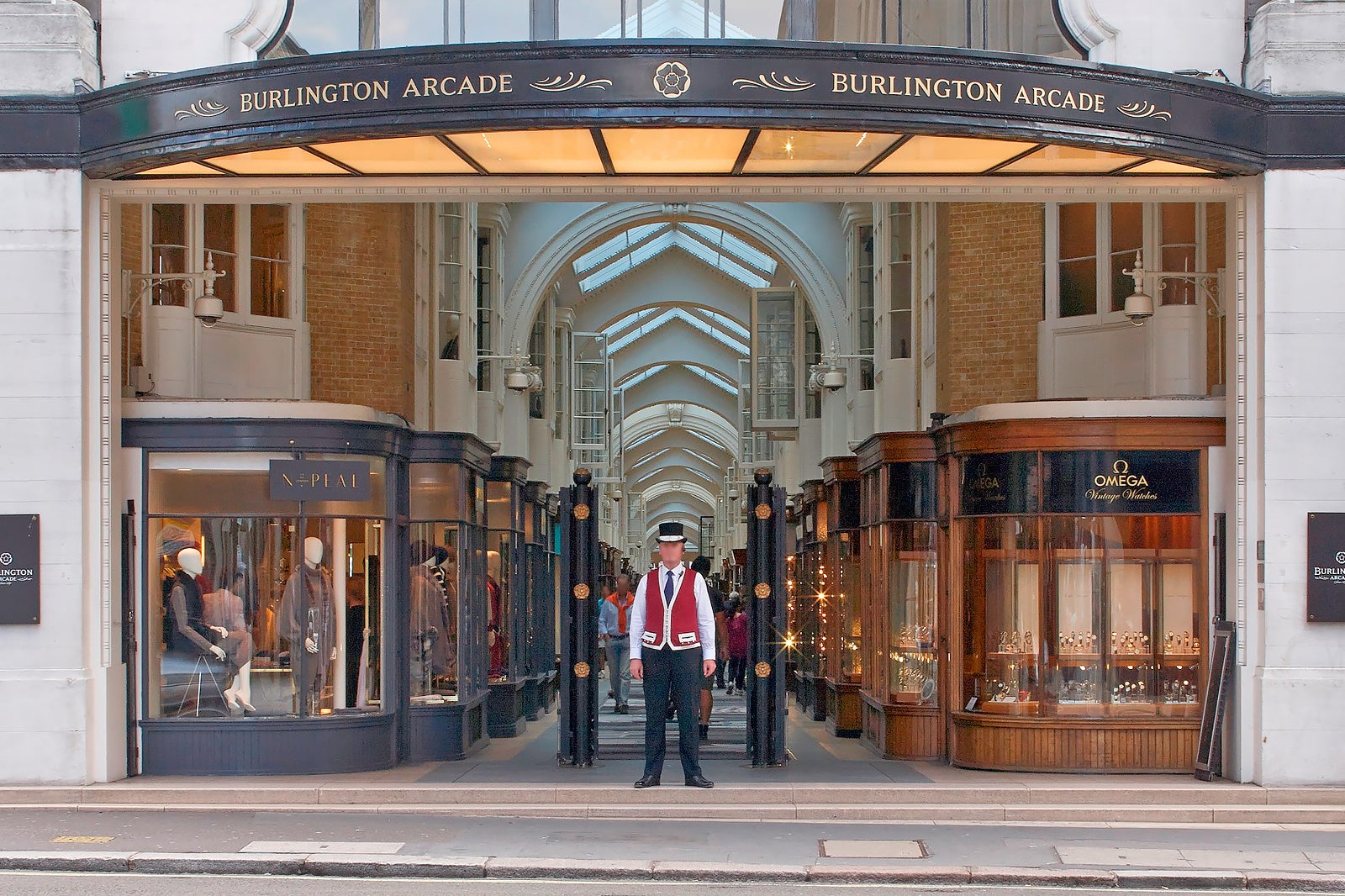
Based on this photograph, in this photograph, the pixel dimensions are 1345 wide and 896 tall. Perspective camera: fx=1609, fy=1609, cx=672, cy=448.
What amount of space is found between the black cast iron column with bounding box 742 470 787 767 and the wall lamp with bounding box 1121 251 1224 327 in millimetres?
4068

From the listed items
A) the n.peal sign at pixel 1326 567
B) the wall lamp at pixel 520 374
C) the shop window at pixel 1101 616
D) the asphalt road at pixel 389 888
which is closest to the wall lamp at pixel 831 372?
the wall lamp at pixel 520 374

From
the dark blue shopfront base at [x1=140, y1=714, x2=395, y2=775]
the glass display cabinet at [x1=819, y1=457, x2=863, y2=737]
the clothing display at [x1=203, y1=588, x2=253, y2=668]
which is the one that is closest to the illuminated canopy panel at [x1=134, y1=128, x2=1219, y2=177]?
the clothing display at [x1=203, y1=588, x2=253, y2=668]

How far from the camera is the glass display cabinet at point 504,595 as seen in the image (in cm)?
1728

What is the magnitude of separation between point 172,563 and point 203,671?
0.90 metres

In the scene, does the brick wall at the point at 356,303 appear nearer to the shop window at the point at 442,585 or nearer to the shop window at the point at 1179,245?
the shop window at the point at 442,585

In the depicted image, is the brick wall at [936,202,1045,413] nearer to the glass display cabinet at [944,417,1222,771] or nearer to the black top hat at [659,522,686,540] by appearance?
the glass display cabinet at [944,417,1222,771]

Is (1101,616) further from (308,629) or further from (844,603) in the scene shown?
(308,629)

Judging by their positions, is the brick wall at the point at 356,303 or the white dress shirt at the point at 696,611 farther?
the brick wall at the point at 356,303

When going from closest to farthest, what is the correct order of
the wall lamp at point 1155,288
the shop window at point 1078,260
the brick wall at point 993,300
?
the wall lamp at point 1155,288, the shop window at point 1078,260, the brick wall at point 993,300

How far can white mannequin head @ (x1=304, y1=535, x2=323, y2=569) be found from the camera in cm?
1301

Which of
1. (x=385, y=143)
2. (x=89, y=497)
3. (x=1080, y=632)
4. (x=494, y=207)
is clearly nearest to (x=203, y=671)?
(x=89, y=497)

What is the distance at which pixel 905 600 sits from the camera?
596 inches

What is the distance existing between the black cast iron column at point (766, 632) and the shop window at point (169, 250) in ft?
21.0

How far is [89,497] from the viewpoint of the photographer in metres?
12.0
